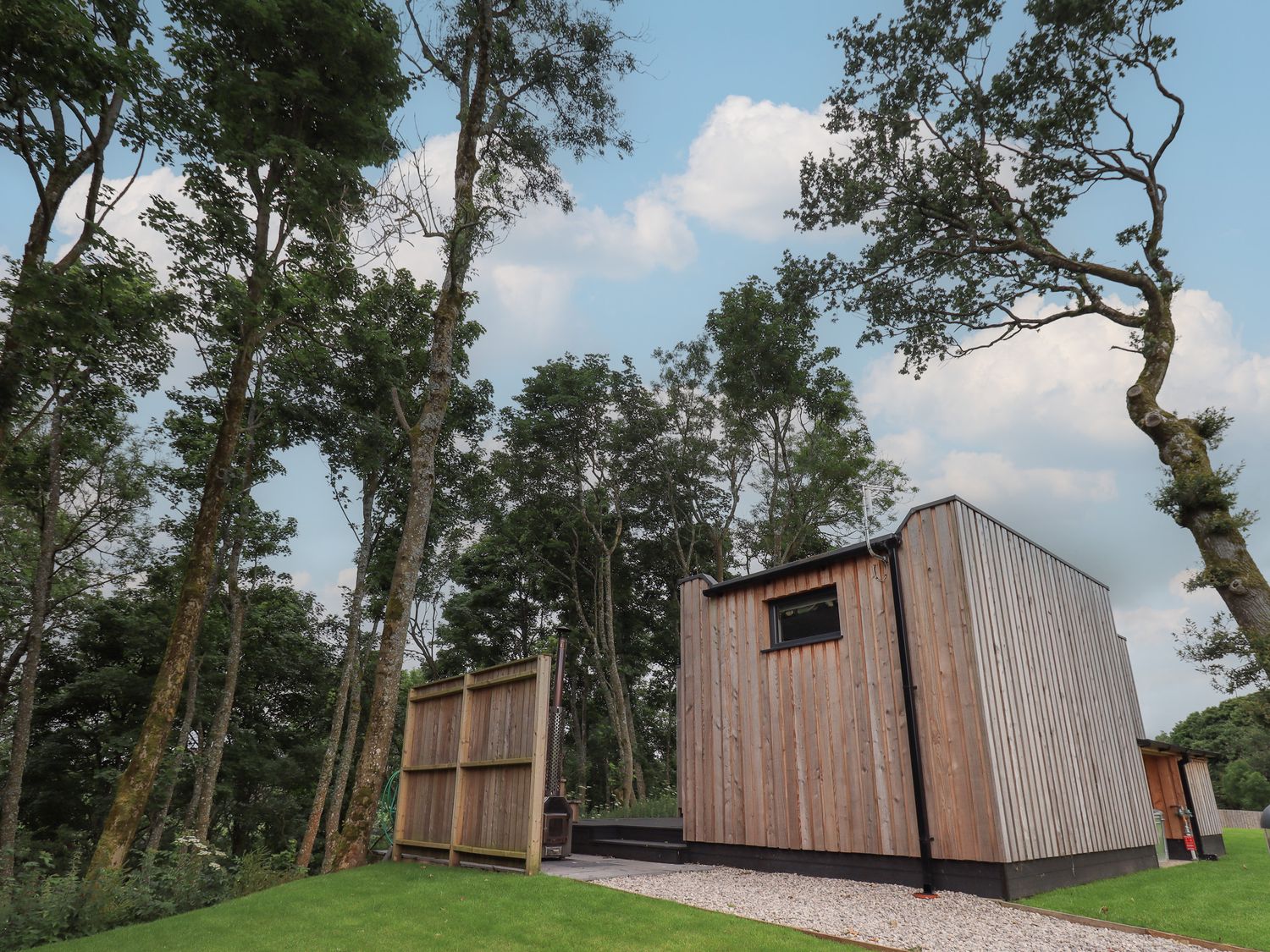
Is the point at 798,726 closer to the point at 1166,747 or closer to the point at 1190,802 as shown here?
the point at 1166,747

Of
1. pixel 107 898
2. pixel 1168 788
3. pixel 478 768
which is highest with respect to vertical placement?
pixel 478 768

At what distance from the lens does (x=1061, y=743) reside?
22.6ft

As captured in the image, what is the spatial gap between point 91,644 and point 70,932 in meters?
13.7

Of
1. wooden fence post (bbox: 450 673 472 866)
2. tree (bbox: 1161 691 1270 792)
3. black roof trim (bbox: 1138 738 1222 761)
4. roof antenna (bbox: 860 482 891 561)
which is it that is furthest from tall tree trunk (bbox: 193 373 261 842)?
tree (bbox: 1161 691 1270 792)

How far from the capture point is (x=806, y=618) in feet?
24.5

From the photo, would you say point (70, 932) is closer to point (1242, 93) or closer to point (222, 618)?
point (222, 618)

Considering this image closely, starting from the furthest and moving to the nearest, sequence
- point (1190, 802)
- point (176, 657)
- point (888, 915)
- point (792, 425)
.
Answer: point (792, 425), point (1190, 802), point (176, 657), point (888, 915)

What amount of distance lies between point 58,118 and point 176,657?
663cm

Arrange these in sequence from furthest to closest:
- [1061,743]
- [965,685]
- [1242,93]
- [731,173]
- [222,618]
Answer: [222,618] < [731,173] < [1242,93] < [1061,743] < [965,685]

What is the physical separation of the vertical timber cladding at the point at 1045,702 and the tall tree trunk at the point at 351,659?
1177 centimetres

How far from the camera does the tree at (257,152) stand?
898cm

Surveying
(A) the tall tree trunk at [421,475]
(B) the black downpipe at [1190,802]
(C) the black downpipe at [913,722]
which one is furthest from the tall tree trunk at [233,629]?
(B) the black downpipe at [1190,802]

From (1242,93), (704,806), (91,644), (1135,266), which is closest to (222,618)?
(91,644)

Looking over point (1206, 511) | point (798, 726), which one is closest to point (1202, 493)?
point (1206, 511)
